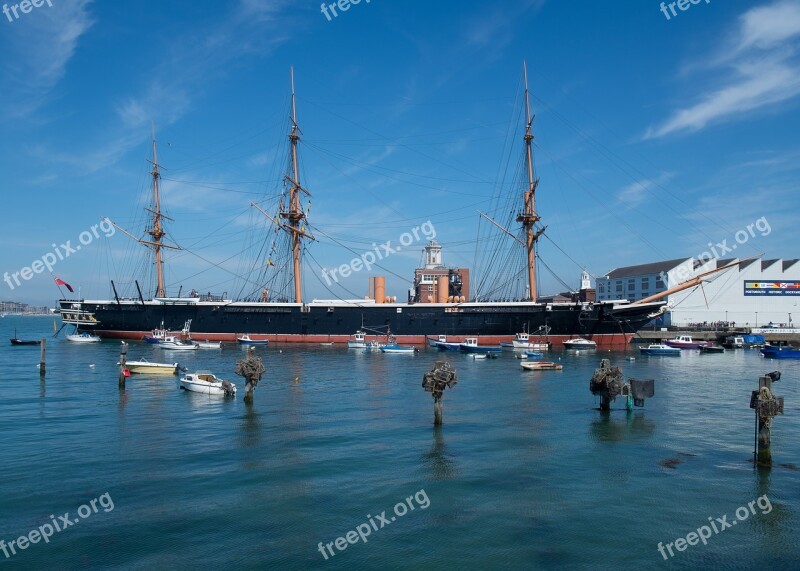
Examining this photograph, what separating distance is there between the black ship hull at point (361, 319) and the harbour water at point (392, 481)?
3914 centimetres

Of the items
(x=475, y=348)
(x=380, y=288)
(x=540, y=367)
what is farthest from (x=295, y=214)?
(x=540, y=367)

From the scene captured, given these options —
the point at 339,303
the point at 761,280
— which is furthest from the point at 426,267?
the point at 761,280

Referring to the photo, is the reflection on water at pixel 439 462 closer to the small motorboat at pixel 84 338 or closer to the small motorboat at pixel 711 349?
the small motorboat at pixel 711 349

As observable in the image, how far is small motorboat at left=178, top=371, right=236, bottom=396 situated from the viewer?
3203 cm

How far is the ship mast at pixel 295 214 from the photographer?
258 feet

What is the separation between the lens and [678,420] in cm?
2581

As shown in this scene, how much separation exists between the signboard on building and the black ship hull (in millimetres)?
33316

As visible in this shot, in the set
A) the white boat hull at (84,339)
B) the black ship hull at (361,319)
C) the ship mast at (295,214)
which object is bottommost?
the white boat hull at (84,339)

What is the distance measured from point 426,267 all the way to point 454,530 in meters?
100

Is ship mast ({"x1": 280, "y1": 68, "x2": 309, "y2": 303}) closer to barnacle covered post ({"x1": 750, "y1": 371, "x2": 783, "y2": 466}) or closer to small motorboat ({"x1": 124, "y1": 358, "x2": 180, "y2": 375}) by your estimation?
small motorboat ({"x1": 124, "y1": 358, "x2": 180, "y2": 375})

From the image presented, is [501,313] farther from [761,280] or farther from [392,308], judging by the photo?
[761,280]

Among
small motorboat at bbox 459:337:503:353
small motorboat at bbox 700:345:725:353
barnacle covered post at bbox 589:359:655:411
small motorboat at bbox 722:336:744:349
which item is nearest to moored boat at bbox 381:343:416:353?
small motorboat at bbox 459:337:503:353

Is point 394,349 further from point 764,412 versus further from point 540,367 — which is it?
point 764,412

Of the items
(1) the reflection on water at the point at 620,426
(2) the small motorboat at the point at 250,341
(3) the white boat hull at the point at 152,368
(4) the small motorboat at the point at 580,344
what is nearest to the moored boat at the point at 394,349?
(2) the small motorboat at the point at 250,341
